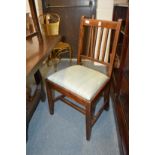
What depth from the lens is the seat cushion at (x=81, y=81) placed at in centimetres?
115

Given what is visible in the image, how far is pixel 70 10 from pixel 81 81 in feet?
6.47

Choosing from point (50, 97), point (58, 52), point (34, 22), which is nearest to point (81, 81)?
point (50, 97)

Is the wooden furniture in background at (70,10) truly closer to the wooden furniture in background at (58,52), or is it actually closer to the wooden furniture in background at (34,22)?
the wooden furniture in background at (58,52)

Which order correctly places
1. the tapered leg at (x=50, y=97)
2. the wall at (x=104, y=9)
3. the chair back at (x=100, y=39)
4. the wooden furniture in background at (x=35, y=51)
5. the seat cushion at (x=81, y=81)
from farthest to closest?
the wall at (x=104, y=9)
the tapered leg at (x=50, y=97)
the chair back at (x=100, y=39)
the seat cushion at (x=81, y=81)
the wooden furniture in background at (x=35, y=51)

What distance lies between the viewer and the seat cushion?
115 cm

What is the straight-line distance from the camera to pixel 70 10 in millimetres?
2682

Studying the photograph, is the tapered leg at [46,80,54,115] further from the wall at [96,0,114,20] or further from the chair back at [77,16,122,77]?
the wall at [96,0,114,20]

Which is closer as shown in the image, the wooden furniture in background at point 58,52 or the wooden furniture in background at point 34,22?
the wooden furniture in background at point 34,22

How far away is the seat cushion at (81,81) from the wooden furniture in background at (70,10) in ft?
5.48

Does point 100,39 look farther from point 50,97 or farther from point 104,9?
point 104,9

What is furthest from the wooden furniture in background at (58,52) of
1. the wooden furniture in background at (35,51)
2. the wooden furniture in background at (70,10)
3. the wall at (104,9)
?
the wooden furniture in background at (35,51)
